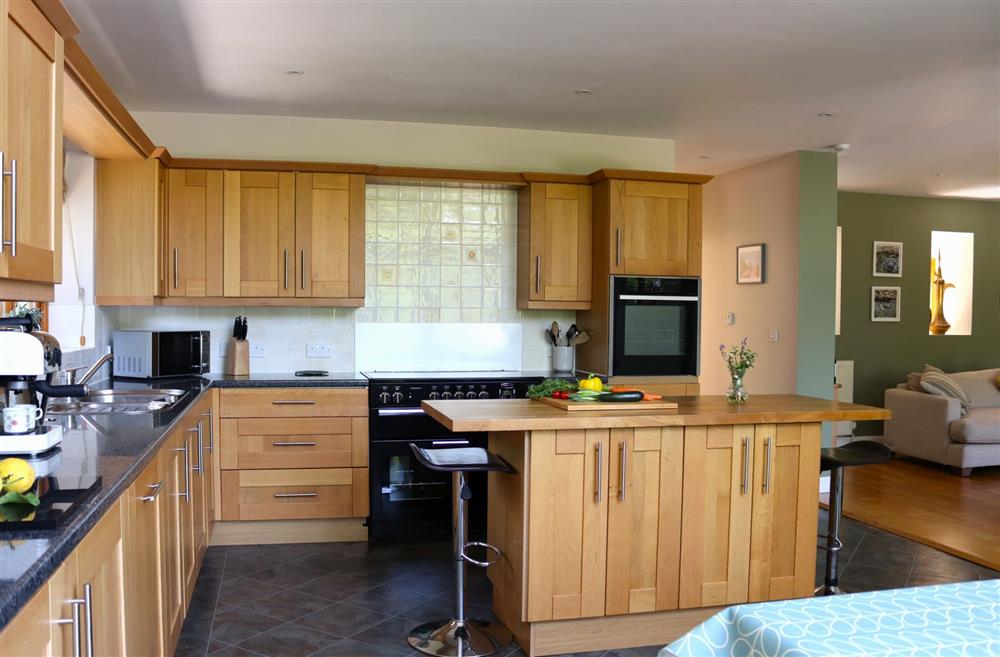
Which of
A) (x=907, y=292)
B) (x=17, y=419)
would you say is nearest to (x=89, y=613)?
(x=17, y=419)

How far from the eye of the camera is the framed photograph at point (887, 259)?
27.7ft

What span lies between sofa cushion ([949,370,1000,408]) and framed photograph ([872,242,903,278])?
145 cm

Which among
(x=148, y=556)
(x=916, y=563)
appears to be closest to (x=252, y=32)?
(x=148, y=556)

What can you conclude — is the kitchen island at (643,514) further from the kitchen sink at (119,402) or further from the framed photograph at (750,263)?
the framed photograph at (750,263)

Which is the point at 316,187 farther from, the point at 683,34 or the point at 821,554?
the point at 821,554

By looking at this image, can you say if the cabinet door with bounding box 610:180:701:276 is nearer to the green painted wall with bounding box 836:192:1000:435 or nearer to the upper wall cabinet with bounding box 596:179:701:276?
the upper wall cabinet with bounding box 596:179:701:276

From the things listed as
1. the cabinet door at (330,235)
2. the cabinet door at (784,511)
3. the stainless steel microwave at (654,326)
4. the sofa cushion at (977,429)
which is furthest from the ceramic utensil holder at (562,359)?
the sofa cushion at (977,429)

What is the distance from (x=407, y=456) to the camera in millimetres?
4598

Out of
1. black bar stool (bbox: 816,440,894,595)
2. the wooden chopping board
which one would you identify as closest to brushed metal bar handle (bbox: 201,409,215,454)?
the wooden chopping board

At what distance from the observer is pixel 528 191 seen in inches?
201

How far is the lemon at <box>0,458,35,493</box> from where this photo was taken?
5.15 feet

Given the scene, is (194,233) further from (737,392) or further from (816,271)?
(816,271)

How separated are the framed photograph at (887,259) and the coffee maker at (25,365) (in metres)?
7.91

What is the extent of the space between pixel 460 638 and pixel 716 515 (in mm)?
1119
